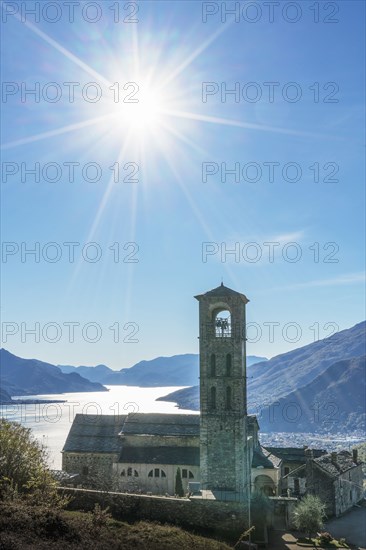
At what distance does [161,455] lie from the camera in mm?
50406

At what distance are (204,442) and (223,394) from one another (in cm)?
432

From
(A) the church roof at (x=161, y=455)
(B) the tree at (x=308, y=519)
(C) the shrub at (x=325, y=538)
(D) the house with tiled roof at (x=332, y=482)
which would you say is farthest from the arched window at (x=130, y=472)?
(D) the house with tiled roof at (x=332, y=482)

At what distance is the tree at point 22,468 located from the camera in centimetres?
3031

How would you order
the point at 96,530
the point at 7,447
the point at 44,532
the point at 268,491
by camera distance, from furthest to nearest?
the point at 268,491, the point at 7,447, the point at 96,530, the point at 44,532

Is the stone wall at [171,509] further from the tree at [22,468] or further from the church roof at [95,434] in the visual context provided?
the church roof at [95,434]

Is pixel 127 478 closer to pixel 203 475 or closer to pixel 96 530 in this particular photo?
pixel 203 475

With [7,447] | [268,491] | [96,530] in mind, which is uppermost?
[7,447]

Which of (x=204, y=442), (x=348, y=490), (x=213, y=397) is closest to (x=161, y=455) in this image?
(x=204, y=442)

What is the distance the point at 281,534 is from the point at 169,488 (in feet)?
36.5

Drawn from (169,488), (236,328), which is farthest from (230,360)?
(169,488)

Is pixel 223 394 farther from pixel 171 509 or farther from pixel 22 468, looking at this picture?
pixel 22 468

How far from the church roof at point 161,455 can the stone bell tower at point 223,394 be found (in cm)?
443

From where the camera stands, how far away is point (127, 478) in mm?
49812

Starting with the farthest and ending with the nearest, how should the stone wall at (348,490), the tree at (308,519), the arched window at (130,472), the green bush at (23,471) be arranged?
1. the stone wall at (348,490)
2. the arched window at (130,472)
3. the tree at (308,519)
4. the green bush at (23,471)
